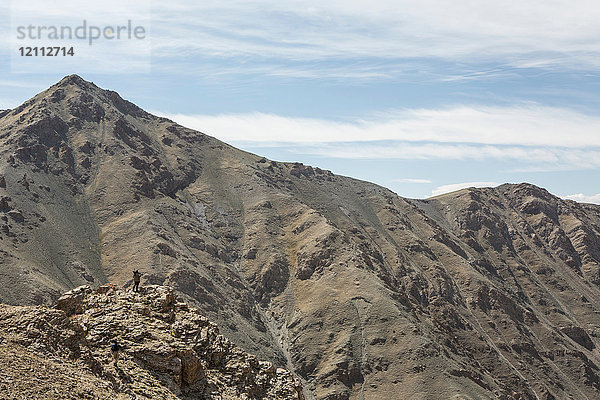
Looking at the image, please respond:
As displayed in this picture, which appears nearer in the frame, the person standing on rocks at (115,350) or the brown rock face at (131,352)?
the brown rock face at (131,352)

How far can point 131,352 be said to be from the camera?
108ft

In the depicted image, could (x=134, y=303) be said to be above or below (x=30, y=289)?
above

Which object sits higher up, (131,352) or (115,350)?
(115,350)

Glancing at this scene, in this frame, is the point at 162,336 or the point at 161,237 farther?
the point at 161,237

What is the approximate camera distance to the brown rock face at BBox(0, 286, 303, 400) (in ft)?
87.8

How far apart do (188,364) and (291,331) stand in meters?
150

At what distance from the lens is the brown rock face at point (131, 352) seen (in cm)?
2677

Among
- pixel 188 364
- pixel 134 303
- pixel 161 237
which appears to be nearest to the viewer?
pixel 188 364

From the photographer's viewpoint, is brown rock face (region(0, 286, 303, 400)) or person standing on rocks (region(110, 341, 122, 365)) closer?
brown rock face (region(0, 286, 303, 400))

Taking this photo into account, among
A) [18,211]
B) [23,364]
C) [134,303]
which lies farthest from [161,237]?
[23,364]

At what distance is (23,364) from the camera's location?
25.2 meters

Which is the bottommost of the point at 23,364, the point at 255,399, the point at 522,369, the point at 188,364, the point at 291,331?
the point at 522,369

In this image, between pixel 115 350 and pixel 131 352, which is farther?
pixel 131 352

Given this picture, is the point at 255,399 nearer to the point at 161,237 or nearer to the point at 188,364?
the point at 188,364
